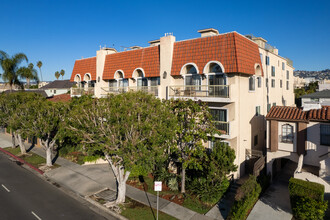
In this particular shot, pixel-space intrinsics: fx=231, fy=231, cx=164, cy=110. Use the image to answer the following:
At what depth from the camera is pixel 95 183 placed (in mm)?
20500

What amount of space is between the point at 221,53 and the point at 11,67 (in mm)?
34356

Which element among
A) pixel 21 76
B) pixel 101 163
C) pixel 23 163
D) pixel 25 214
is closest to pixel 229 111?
pixel 101 163

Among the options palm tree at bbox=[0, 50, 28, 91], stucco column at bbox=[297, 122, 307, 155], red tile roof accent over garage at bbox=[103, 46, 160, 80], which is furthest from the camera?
palm tree at bbox=[0, 50, 28, 91]

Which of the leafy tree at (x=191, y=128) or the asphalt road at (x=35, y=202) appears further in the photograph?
the leafy tree at (x=191, y=128)

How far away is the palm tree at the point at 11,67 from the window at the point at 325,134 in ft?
138

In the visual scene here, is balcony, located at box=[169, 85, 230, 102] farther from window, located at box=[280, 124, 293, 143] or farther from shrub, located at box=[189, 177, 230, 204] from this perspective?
shrub, located at box=[189, 177, 230, 204]

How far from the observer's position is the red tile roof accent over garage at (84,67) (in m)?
30.7

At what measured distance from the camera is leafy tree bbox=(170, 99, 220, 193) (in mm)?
16828

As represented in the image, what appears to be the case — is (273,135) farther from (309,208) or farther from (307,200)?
(309,208)

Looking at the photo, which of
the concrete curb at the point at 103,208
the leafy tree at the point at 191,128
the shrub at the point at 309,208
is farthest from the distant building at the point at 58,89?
the shrub at the point at 309,208

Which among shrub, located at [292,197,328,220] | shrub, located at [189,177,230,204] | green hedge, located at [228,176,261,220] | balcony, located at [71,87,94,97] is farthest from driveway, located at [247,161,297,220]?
balcony, located at [71,87,94,97]

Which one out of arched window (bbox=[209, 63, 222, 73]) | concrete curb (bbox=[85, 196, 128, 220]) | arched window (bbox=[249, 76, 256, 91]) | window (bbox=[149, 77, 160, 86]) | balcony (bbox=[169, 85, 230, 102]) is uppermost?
arched window (bbox=[209, 63, 222, 73])

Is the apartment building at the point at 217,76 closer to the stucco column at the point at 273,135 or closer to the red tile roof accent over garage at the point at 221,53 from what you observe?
the red tile roof accent over garage at the point at 221,53

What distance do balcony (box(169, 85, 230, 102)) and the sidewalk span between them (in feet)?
28.8
